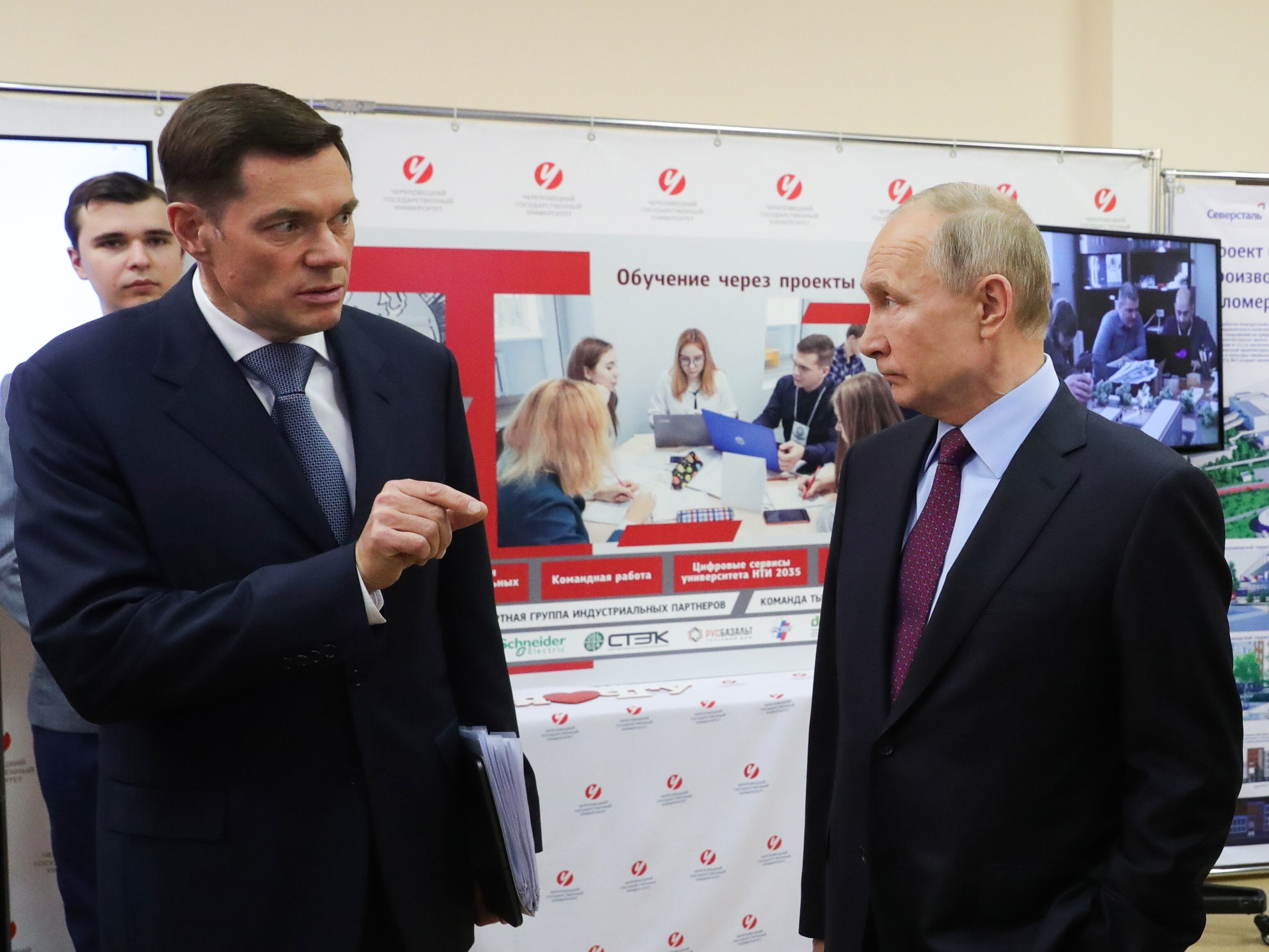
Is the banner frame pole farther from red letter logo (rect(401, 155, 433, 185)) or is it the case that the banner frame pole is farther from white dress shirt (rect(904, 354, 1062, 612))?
white dress shirt (rect(904, 354, 1062, 612))

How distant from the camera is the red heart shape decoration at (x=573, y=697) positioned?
3176 mm

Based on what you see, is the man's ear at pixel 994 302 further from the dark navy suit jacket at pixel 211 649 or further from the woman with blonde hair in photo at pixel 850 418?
the woman with blonde hair in photo at pixel 850 418

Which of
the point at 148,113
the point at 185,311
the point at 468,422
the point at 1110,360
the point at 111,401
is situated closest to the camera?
the point at 111,401

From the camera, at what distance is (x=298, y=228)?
1.45 metres

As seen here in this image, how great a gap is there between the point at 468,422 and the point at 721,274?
92 centimetres

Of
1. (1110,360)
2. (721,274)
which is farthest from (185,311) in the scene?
(1110,360)

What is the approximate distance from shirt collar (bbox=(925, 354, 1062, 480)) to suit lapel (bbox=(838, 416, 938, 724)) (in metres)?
0.14

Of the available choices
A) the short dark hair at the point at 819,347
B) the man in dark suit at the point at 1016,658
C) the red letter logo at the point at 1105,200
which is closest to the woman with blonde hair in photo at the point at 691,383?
the short dark hair at the point at 819,347

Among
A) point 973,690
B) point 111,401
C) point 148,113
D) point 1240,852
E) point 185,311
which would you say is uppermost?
point 148,113

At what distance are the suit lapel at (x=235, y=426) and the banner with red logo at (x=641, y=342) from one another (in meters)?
1.65

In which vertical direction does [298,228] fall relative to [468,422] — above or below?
above

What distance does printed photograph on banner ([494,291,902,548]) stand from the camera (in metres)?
3.21

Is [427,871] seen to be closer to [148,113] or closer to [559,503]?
[559,503]

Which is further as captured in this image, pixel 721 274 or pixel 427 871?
pixel 721 274
